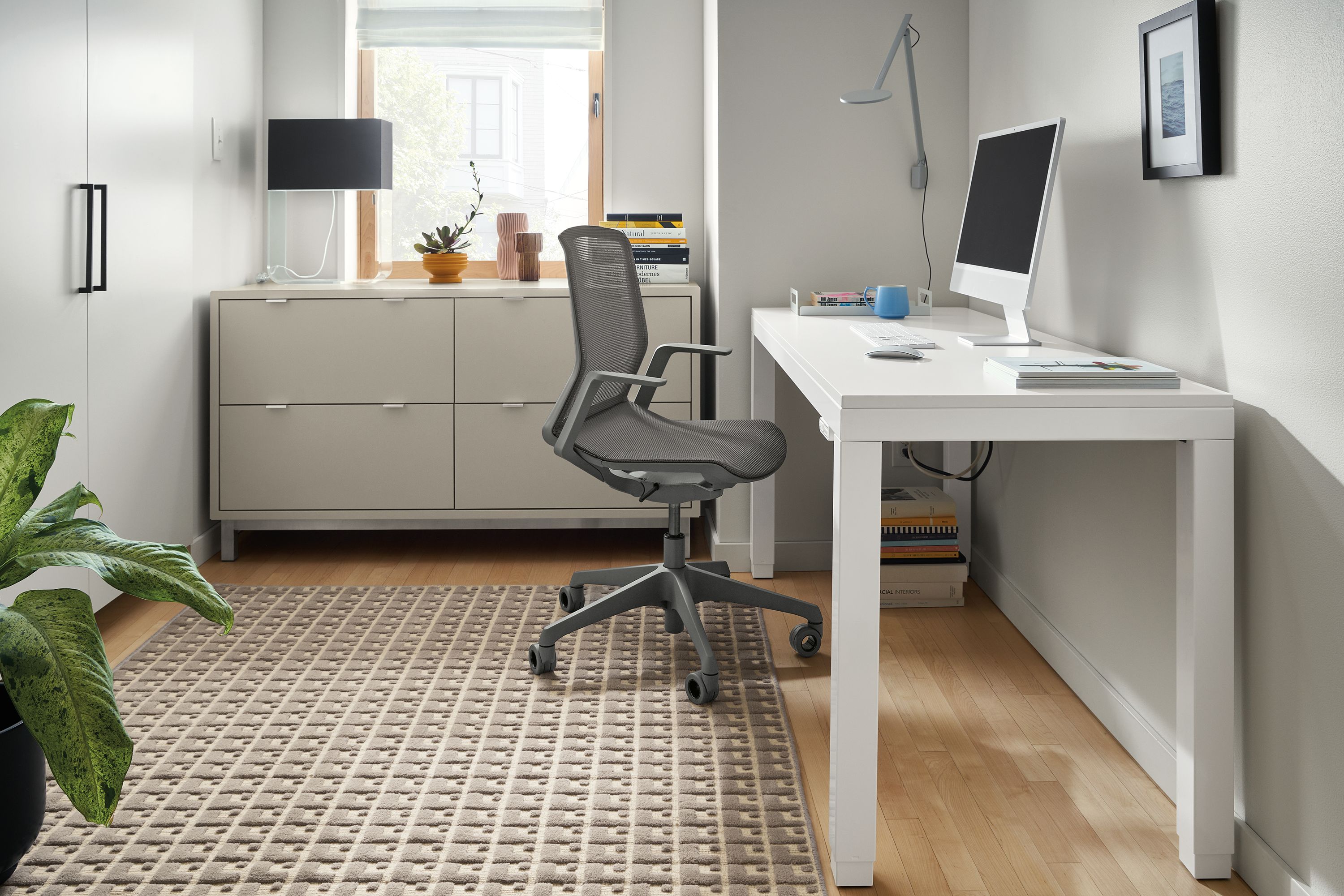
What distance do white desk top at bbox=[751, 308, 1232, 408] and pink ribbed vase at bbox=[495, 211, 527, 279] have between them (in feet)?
4.21

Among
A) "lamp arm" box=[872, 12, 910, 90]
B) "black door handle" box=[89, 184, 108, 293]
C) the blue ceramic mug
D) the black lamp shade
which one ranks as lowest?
the blue ceramic mug

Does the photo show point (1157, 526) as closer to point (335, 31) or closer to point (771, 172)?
point (771, 172)

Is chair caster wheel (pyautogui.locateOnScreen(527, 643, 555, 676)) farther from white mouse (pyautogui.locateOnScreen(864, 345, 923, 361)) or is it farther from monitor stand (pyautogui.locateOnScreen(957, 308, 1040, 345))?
monitor stand (pyautogui.locateOnScreen(957, 308, 1040, 345))

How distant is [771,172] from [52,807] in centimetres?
245

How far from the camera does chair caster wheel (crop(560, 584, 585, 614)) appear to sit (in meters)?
2.96

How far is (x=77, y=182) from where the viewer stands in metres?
2.69

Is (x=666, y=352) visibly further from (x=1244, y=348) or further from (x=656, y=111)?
(x=1244, y=348)

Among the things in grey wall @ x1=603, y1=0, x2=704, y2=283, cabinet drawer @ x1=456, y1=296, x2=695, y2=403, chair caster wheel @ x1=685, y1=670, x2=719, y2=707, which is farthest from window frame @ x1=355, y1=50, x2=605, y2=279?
chair caster wheel @ x1=685, y1=670, x2=719, y2=707

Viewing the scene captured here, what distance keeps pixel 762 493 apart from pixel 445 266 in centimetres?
138

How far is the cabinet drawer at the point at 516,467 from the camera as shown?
3539mm

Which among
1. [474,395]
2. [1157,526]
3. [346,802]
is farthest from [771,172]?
[346,802]

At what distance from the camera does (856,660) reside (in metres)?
1.73

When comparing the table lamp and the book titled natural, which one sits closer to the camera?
the book titled natural

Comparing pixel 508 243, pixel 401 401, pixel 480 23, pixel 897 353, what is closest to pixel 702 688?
pixel 897 353
